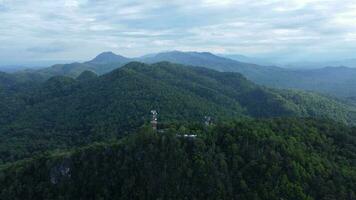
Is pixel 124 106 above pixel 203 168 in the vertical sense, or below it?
above

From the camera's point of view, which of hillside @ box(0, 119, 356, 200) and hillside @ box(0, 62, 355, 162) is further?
hillside @ box(0, 62, 355, 162)

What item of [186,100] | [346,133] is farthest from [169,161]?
[186,100]

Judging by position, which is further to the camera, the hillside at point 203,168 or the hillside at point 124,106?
the hillside at point 124,106

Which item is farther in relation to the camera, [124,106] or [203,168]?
[124,106]
